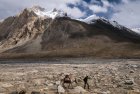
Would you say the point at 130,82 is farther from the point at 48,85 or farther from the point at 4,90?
the point at 4,90

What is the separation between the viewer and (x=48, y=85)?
25109 mm

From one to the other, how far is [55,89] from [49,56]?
17557 centimetres

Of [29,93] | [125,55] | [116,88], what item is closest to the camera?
[29,93]

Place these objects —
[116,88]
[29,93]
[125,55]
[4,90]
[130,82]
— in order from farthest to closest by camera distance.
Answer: [125,55]
[130,82]
[116,88]
[4,90]
[29,93]

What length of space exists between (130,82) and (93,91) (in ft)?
14.5

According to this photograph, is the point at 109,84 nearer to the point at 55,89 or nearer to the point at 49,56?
the point at 55,89

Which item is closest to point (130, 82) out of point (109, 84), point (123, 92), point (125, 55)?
point (109, 84)

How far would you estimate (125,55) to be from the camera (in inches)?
7534

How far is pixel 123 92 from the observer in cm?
2181

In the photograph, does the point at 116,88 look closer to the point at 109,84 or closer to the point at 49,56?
the point at 109,84

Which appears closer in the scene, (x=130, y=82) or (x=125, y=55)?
(x=130, y=82)

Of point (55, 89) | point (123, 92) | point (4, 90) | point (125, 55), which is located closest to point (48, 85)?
point (55, 89)

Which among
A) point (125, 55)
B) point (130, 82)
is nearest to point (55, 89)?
point (130, 82)

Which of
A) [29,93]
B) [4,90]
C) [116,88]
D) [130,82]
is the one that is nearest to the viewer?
[29,93]
